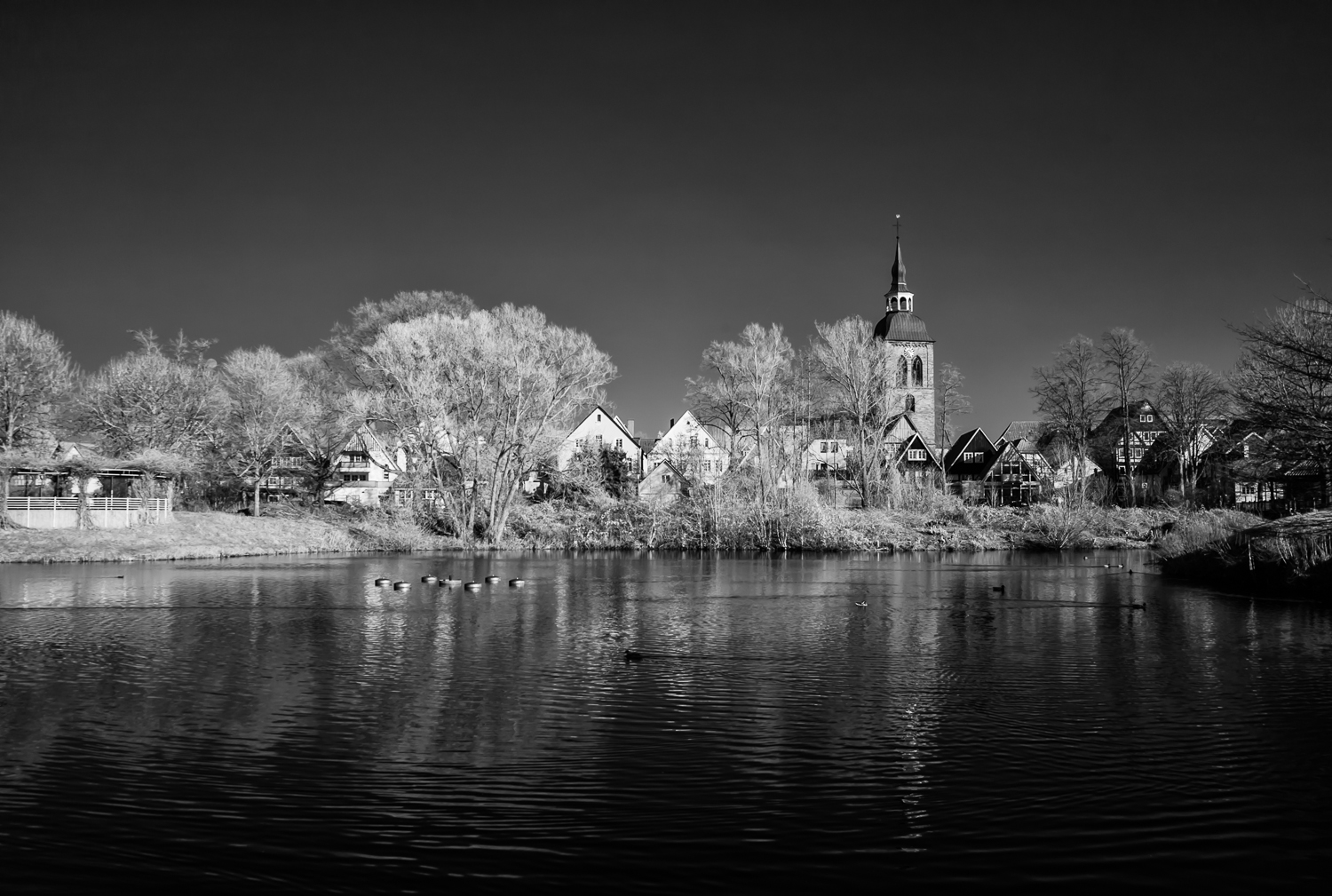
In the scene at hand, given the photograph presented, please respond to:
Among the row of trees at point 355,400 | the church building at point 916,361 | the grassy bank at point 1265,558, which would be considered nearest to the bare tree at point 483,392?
the row of trees at point 355,400

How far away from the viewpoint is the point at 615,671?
1505cm

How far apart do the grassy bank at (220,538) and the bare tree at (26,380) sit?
9833 mm

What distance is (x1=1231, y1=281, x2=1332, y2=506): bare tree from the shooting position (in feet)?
96.9

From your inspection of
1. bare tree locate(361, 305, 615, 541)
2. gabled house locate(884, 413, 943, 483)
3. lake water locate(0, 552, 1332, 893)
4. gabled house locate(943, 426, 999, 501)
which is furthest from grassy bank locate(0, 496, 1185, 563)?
gabled house locate(943, 426, 999, 501)

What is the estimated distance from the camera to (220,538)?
4419 centimetres

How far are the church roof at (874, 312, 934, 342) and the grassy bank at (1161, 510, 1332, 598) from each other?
239 feet

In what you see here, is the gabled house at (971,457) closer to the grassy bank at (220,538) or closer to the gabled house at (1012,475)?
the gabled house at (1012,475)

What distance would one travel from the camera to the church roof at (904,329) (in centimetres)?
10681

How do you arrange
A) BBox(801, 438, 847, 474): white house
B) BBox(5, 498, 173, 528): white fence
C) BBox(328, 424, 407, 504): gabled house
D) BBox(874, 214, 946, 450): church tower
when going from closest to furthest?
BBox(5, 498, 173, 528): white fence
BBox(328, 424, 407, 504): gabled house
BBox(801, 438, 847, 474): white house
BBox(874, 214, 946, 450): church tower

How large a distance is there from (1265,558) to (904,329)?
80792mm

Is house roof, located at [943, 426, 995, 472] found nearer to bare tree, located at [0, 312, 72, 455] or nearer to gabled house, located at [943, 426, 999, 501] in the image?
gabled house, located at [943, 426, 999, 501]

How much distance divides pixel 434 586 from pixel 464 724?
58.5 feet

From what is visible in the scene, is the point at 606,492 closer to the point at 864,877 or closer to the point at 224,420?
the point at 224,420

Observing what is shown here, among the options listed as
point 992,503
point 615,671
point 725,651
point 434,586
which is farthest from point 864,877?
point 992,503
